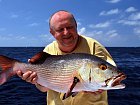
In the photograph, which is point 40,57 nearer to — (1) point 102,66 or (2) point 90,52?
(2) point 90,52

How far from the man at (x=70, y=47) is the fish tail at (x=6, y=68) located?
0.54ft

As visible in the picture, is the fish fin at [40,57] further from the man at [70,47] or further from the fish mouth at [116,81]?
the fish mouth at [116,81]

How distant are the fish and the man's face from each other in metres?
0.35

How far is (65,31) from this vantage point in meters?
5.47

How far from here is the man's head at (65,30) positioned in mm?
5508

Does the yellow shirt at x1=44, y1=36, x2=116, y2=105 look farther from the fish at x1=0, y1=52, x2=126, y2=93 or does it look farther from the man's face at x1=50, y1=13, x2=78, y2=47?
the fish at x1=0, y1=52, x2=126, y2=93

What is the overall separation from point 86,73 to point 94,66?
181mm

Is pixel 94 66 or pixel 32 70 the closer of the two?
pixel 94 66

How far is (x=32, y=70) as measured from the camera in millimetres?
5598

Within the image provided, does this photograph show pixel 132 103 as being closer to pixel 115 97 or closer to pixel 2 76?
pixel 115 97

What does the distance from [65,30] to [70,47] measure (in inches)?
15.3

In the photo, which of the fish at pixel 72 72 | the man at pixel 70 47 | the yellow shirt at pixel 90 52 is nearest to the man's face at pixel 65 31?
the man at pixel 70 47

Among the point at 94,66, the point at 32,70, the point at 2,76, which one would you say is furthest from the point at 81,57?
the point at 2,76

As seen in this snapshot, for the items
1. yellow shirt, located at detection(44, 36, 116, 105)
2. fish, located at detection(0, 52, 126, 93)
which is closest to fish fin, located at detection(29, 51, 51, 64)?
fish, located at detection(0, 52, 126, 93)
